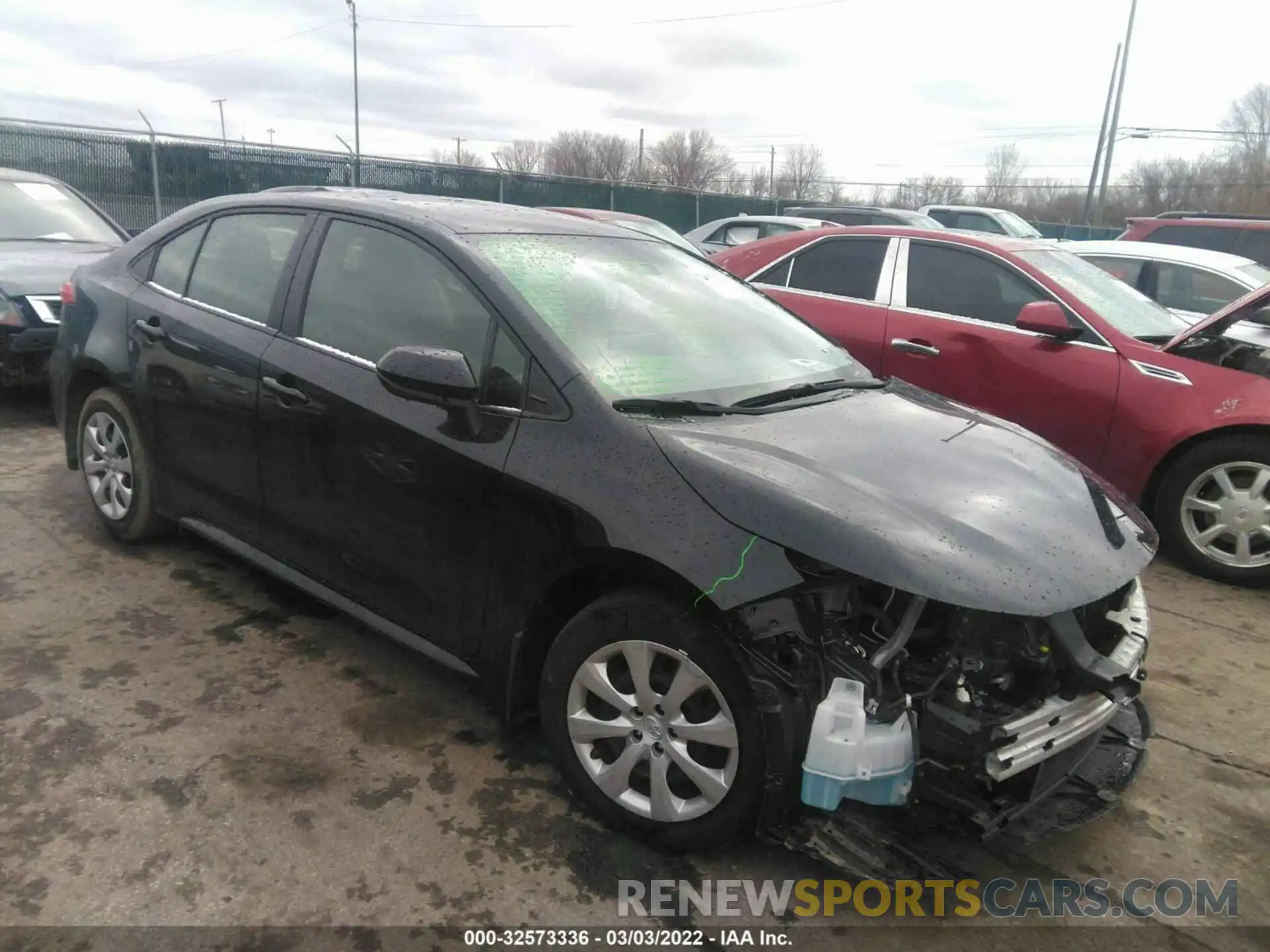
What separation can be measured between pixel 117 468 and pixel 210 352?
1040mm

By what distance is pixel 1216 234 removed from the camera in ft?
31.3

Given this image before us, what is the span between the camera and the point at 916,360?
212 inches

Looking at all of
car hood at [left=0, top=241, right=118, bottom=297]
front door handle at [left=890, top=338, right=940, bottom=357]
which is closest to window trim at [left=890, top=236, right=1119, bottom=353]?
front door handle at [left=890, top=338, right=940, bottom=357]

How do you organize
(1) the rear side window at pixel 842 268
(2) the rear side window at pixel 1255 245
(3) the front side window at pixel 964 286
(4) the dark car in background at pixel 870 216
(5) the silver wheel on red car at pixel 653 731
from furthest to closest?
(4) the dark car in background at pixel 870 216, (2) the rear side window at pixel 1255 245, (1) the rear side window at pixel 842 268, (3) the front side window at pixel 964 286, (5) the silver wheel on red car at pixel 653 731

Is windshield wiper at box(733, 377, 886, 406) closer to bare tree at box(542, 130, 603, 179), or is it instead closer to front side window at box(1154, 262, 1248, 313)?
front side window at box(1154, 262, 1248, 313)

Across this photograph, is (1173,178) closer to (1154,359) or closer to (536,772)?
(1154,359)

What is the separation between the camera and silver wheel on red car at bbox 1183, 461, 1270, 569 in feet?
14.9

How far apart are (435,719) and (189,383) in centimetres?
169

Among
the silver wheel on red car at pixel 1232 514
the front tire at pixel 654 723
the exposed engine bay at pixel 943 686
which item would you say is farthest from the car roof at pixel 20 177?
the silver wheel on red car at pixel 1232 514

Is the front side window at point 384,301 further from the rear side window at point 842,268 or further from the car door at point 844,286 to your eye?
the rear side window at point 842,268

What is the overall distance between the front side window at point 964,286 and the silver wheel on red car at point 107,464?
14.0ft

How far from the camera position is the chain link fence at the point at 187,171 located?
1402cm

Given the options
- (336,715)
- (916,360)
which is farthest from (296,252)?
(916,360)

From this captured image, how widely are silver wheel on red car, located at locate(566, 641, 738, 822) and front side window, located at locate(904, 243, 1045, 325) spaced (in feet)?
12.4
